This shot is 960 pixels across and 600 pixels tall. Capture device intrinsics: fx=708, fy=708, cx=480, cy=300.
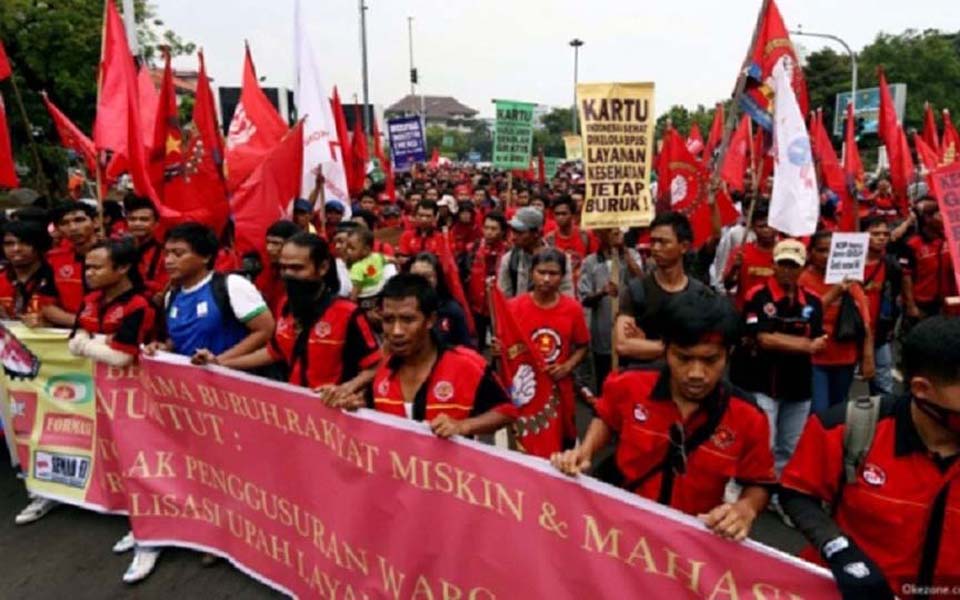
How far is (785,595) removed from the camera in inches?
72.9

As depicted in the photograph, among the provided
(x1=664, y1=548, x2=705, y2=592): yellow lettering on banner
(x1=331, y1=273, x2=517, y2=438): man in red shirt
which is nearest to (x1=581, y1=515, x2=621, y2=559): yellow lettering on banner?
Answer: (x1=664, y1=548, x2=705, y2=592): yellow lettering on banner

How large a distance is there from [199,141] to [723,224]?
4918 mm

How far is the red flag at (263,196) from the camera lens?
4816 mm

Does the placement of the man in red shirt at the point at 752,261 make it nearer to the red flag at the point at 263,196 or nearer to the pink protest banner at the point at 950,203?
the pink protest banner at the point at 950,203

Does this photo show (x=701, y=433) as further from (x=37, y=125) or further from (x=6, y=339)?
(x=37, y=125)

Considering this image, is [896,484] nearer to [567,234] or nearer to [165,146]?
[165,146]

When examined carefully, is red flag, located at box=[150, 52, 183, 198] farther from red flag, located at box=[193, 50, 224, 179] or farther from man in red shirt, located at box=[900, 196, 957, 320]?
man in red shirt, located at box=[900, 196, 957, 320]

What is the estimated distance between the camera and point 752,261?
17.0 ft

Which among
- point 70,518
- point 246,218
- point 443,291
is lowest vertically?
point 70,518

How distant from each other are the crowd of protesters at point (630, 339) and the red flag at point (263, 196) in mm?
119

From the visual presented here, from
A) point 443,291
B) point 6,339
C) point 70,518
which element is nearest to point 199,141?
point 6,339

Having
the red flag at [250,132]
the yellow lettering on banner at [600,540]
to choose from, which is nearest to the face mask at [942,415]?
the yellow lettering on banner at [600,540]

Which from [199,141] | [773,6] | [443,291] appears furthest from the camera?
[199,141]

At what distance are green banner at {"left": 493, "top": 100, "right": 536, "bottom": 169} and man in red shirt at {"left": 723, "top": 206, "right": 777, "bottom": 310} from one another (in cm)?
423
